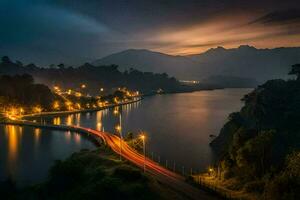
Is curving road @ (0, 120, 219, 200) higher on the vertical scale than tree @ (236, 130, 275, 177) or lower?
lower

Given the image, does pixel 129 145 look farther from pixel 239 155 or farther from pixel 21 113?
pixel 21 113

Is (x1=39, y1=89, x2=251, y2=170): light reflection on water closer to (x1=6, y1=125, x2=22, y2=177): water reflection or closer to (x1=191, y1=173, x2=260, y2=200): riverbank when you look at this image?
(x1=191, y1=173, x2=260, y2=200): riverbank

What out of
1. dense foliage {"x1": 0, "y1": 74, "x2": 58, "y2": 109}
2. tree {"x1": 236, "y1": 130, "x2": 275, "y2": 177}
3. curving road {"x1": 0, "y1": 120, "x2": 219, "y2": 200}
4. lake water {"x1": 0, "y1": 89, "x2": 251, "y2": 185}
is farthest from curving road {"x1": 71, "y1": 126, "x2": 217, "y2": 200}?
dense foliage {"x1": 0, "y1": 74, "x2": 58, "y2": 109}

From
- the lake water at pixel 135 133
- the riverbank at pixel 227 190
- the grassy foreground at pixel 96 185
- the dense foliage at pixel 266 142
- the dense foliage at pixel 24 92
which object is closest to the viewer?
the grassy foreground at pixel 96 185

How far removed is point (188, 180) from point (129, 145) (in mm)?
27727

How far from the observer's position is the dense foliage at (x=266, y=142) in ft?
124

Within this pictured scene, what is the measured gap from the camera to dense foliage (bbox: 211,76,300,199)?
124 feet

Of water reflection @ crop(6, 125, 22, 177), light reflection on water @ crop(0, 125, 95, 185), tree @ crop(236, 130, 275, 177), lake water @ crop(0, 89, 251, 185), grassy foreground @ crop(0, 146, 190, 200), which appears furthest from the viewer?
lake water @ crop(0, 89, 251, 185)

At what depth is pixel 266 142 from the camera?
4553 centimetres

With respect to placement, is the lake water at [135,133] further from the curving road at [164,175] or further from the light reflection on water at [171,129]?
the curving road at [164,175]

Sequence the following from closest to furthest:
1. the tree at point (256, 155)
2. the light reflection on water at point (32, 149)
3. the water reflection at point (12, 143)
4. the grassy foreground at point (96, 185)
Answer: the grassy foreground at point (96, 185) → the tree at point (256, 155) → the light reflection on water at point (32, 149) → the water reflection at point (12, 143)

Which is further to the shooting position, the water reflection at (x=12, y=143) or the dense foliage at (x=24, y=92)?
the dense foliage at (x=24, y=92)

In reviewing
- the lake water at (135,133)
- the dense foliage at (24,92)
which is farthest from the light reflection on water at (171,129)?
the dense foliage at (24,92)

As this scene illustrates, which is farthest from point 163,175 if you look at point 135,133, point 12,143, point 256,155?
point 135,133
